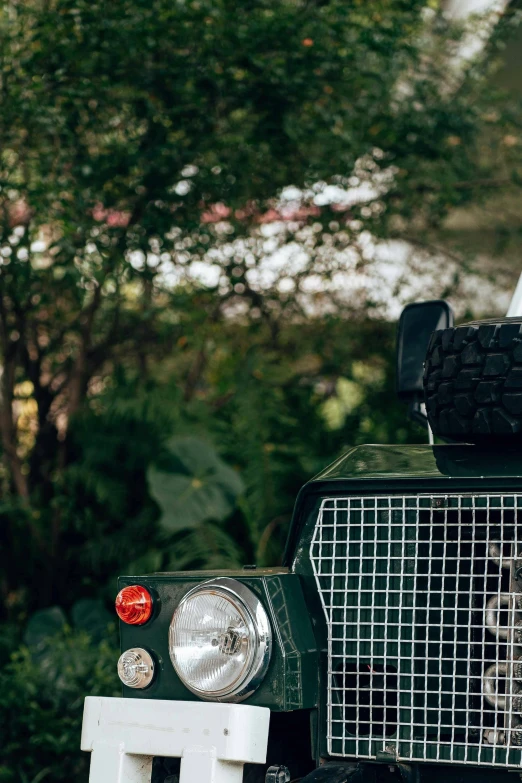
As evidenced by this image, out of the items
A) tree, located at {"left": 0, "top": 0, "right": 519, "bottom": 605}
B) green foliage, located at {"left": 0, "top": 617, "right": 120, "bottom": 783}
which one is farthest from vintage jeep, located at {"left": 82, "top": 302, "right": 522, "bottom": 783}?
tree, located at {"left": 0, "top": 0, "right": 519, "bottom": 605}

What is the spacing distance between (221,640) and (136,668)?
9.9 inches

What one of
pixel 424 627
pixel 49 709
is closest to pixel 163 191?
pixel 49 709

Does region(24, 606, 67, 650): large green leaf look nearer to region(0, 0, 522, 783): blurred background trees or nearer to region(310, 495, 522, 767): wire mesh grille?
region(0, 0, 522, 783): blurred background trees

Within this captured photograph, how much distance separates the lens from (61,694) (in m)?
4.63

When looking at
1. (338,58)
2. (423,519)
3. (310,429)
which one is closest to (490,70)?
(338,58)

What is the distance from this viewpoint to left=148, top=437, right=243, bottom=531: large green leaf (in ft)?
18.9

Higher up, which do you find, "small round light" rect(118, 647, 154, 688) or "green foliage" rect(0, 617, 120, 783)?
"small round light" rect(118, 647, 154, 688)

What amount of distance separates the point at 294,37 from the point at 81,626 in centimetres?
333

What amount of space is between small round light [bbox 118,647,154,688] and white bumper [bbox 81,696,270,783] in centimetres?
8

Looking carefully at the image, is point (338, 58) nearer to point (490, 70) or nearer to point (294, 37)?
point (294, 37)

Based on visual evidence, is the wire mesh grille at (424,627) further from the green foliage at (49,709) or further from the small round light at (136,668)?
the green foliage at (49,709)

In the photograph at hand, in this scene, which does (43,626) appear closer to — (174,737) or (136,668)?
(136,668)

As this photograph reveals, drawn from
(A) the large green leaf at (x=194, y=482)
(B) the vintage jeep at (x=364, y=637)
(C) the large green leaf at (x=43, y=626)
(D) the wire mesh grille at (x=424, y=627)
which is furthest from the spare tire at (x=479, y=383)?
(C) the large green leaf at (x=43, y=626)

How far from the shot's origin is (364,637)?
2342 millimetres
